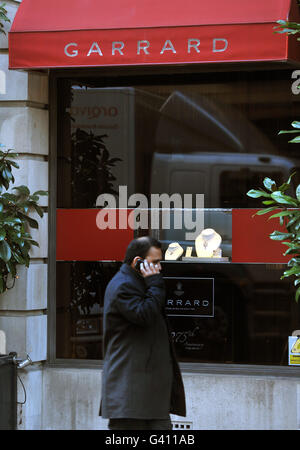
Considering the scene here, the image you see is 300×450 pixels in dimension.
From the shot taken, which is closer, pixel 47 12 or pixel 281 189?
pixel 281 189

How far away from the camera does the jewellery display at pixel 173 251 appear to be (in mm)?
9000

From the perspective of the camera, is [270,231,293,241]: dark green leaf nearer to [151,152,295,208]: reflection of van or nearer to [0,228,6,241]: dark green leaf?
[151,152,295,208]: reflection of van

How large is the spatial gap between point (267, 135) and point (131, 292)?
3228 mm

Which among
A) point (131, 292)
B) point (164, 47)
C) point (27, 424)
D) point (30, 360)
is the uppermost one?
point (164, 47)

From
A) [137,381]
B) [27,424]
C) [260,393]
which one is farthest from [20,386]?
[137,381]

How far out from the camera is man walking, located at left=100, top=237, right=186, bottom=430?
6113 millimetres

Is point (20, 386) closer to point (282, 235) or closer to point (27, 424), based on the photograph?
point (27, 424)

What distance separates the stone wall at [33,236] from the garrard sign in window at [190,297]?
1.40 m

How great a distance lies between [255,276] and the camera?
8742mm

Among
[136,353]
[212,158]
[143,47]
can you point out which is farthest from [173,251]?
[136,353]

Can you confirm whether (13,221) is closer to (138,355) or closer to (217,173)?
(217,173)

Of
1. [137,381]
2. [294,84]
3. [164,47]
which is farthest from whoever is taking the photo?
[294,84]

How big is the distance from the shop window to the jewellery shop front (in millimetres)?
14

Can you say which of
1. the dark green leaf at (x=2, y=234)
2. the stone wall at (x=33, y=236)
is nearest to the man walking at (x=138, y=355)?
the dark green leaf at (x=2, y=234)
